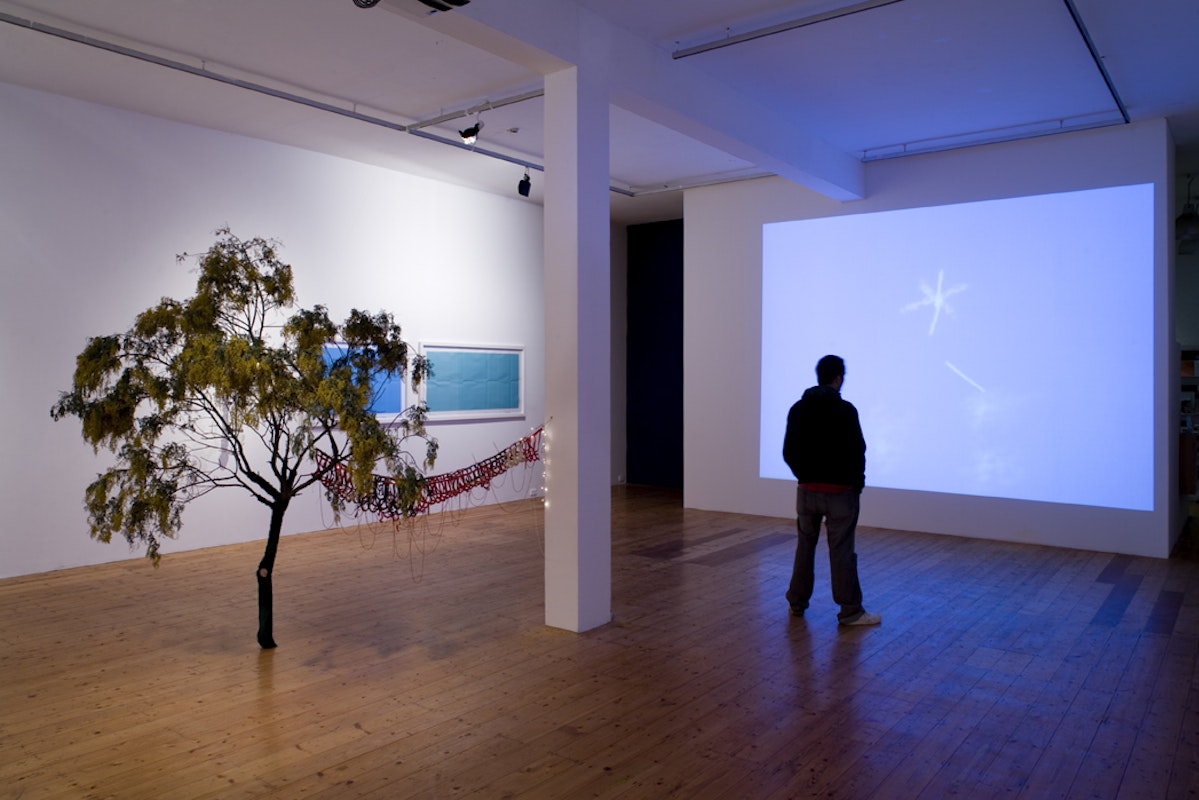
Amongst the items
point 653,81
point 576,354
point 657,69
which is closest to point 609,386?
point 576,354

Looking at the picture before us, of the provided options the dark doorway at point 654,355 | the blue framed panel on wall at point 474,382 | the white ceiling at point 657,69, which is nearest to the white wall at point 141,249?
the blue framed panel on wall at point 474,382

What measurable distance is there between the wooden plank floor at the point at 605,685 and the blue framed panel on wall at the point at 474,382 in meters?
3.12

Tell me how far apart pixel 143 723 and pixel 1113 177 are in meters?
8.12

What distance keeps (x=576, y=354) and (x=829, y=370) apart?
5.05ft

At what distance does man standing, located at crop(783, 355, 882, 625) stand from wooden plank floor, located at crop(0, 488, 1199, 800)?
0.27m

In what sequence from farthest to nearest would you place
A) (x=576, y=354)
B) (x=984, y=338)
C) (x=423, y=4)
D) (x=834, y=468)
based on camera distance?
(x=984, y=338)
(x=834, y=468)
(x=576, y=354)
(x=423, y=4)

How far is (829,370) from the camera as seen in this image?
5.30 metres

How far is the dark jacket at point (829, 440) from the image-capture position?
5.14 metres

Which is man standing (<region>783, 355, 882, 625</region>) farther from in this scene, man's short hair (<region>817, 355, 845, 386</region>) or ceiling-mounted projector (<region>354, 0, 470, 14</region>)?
ceiling-mounted projector (<region>354, 0, 470, 14</region>)

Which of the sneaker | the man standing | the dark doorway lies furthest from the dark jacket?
the dark doorway

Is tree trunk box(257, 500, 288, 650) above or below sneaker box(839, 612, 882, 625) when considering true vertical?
above

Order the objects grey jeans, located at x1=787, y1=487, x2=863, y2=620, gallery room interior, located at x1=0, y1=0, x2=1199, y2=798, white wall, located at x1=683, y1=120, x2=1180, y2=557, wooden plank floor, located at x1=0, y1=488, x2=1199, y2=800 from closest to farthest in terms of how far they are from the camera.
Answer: wooden plank floor, located at x1=0, y1=488, x2=1199, y2=800
gallery room interior, located at x1=0, y1=0, x2=1199, y2=798
grey jeans, located at x1=787, y1=487, x2=863, y2=620
white wall, located at x1=683, y1=120, x2=1180, y2=557

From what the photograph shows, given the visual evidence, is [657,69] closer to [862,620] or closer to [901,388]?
[862,620]

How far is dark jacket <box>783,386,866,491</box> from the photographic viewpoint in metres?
5.14
